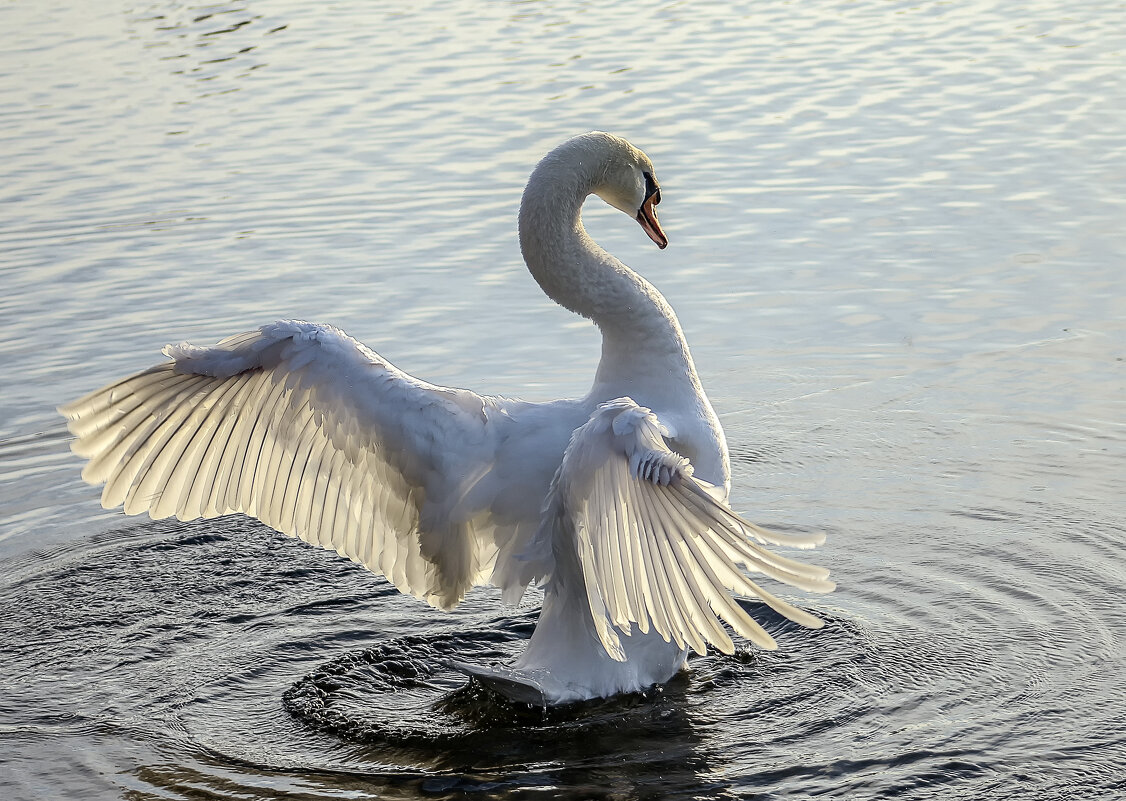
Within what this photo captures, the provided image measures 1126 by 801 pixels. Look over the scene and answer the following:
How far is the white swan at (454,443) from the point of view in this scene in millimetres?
5883

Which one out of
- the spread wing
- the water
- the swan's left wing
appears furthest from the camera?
the spread wing

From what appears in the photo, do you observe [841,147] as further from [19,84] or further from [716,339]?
[19,84]

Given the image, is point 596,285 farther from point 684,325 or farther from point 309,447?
point 684,325

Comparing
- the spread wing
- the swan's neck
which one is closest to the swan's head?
the swan's neck

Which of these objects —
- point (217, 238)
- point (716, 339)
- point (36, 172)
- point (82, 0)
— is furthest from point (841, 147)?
point (82, 0)

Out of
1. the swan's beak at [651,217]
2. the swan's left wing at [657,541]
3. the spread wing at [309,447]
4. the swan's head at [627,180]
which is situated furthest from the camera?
the swan's beak at [651,217]

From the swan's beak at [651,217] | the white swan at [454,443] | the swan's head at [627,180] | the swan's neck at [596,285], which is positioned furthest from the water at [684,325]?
the swan's head at [627,180]

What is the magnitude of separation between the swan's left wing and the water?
0.99m

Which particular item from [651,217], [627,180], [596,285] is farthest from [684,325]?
[596,285]

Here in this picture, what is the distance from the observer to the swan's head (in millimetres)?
6344

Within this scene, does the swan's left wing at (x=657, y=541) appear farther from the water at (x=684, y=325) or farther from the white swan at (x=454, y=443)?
the water at (x=684, y=325)

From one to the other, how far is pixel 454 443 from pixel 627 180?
1391 millimetres

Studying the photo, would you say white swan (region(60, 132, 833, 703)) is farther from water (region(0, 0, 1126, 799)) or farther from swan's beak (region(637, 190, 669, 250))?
water (region(0, 0, 1126, 799))

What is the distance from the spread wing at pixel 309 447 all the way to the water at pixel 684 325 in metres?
0.52
